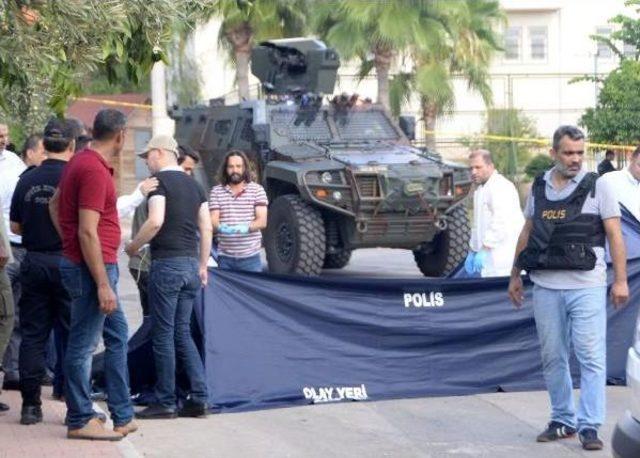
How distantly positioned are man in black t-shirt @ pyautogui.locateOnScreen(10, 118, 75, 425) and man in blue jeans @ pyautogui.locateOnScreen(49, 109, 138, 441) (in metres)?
0.43

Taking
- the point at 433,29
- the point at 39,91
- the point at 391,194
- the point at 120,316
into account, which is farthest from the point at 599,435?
the point at 433,29

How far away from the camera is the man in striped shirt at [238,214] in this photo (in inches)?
449

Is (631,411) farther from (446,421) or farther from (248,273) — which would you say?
(248,273)

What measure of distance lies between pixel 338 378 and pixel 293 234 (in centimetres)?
737

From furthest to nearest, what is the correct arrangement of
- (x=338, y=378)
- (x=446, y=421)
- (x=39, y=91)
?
(x=338, y=378), (x=446, y=421), (x=39, y=91)

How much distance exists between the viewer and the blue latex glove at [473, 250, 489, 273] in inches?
428

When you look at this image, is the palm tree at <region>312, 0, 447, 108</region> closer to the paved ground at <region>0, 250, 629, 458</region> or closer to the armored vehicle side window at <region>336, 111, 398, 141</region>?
the armored vehicle side window at <region>336, 111, 398, 141</region>

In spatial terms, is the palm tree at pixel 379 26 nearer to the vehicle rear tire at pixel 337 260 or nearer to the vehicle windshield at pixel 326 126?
the vehicle windshield at pixel 326 126

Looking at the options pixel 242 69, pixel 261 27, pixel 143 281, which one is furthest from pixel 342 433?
pixel 242 69

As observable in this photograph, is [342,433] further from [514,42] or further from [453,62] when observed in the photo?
[514,42]

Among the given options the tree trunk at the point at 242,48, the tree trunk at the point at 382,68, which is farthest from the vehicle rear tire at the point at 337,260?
the tree trunk at the point at 242,48

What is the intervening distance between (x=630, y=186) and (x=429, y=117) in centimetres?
2283

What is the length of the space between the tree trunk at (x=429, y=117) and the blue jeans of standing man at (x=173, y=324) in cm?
2387

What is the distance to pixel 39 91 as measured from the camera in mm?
7062
